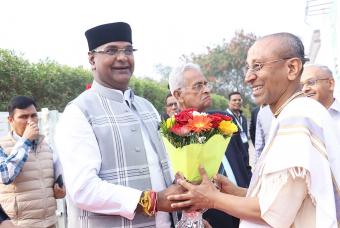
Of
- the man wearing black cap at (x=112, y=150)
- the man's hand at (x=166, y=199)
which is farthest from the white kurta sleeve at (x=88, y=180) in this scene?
the man's hand at (x=166, y=199)

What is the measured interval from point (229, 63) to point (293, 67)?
45.8 metres

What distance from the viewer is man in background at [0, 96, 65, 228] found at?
15.6ft

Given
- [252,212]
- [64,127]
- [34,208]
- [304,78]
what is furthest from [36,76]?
[252,212]

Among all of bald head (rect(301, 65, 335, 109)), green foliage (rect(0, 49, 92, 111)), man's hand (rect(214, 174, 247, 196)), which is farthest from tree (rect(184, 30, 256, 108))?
man's hand (rect(214, 174, 247, 196))

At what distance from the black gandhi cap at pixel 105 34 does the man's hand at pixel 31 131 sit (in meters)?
2.21

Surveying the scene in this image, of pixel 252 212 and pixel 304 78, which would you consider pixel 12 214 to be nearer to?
pixel 252 212

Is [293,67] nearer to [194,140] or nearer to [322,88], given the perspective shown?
[194,140]

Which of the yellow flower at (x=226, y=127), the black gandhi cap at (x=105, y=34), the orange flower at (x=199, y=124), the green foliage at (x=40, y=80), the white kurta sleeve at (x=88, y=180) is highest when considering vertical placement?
the black gandhi cap at (x=105, y=34)

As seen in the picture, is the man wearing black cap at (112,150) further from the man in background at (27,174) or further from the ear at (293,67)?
the man in background at (27,174)

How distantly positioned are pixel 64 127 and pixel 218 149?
3.31 feet

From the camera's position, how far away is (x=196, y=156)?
2.64 m

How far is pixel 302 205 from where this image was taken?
228cm

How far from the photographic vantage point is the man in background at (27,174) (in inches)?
188

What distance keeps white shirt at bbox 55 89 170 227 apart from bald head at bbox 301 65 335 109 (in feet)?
10.6
